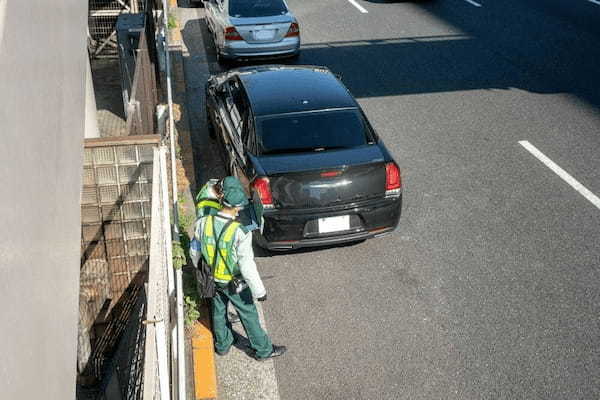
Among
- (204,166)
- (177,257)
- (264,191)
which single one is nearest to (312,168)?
(264,191)

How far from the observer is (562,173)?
8.99 meters

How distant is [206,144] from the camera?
9828 mm

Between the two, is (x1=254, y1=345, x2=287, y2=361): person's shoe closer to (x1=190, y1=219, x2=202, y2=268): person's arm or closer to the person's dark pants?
the person's dark pants

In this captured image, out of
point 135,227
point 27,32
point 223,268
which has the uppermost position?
point 27,32

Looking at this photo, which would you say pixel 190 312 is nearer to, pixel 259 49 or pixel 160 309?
pixel 160 309

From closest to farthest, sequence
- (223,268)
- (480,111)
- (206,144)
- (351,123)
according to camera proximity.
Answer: (223,268) → (351,123) → (206,144) → (480,111)

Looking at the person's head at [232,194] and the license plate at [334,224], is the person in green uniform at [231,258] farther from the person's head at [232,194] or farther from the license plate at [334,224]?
the license plate at [334,224]

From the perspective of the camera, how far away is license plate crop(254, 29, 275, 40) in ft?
41.7

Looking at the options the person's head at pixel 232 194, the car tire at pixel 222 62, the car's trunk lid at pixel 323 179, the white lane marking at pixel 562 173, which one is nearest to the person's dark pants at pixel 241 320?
the person's head at pixel 232 194

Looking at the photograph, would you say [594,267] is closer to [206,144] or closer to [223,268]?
[223,268]

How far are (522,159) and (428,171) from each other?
1358 millimetres

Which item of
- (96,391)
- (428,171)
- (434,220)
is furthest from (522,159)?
(96,391)

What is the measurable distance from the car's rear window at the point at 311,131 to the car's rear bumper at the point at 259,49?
5445 mm

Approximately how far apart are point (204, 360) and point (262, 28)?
819cm
